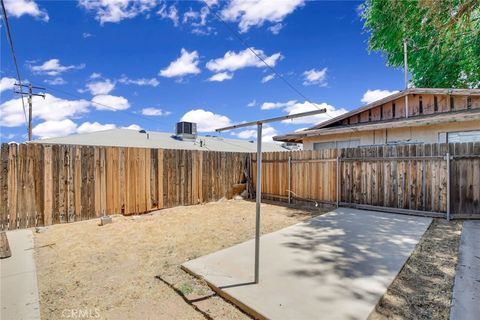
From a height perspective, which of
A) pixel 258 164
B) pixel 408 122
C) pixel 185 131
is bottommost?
pixel 258 164

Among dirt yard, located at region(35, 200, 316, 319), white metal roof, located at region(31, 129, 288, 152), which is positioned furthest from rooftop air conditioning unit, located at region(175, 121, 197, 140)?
dirt yard, located at region(35, 200, 316, 319)

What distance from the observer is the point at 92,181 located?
6.12 m

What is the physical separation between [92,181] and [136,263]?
351cm

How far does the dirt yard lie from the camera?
2406 mm

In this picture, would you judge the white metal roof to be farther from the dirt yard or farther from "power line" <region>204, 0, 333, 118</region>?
"power line" <region>204, 0, 333, 118</region>

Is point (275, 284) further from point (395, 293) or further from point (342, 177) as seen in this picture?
point (342, 177)

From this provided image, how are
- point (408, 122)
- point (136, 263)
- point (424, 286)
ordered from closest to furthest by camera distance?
point (424, 286), point (136, 263), point (408, 122)

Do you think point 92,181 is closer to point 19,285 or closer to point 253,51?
point 19,285

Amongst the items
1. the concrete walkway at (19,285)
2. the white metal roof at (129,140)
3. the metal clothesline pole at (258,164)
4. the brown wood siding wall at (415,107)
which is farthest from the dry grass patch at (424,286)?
the white metal roof at (129,140)

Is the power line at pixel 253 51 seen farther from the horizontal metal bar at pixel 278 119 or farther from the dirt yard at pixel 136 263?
the dirt yard at pixel 136 263

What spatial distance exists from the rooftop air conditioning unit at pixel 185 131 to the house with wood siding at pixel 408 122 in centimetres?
834

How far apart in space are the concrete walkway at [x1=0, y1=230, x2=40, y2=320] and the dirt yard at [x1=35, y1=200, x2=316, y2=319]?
0.29 feet

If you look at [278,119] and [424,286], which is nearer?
[278,119]

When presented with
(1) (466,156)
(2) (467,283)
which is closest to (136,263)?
(2) (467,283)
